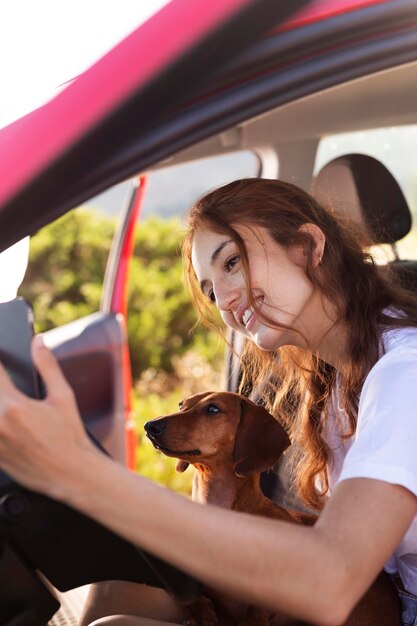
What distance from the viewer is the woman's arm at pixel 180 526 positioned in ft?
3.26

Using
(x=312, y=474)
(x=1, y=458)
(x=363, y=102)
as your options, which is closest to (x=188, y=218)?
(x=312, y=474)

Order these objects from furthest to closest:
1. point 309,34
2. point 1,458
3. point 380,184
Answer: point 380,184 → point 309,34 → point 1,458

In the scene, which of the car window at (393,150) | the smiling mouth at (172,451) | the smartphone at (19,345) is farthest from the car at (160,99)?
the car window at (393,150)

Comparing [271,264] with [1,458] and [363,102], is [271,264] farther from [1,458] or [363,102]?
[363,102]

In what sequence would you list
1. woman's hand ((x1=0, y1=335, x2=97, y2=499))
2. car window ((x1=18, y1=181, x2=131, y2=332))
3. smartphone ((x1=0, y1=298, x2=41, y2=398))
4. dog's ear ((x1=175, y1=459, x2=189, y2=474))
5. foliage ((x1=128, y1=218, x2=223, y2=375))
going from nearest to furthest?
woman's hand ((x1=0, y1=335, x2=97, y2=499)) → smartphone ((x1=0, y1=298, x2=41, y2=398)) → dog's ear ((x1=175, y1=459, x2=189, y2=474)) → foliage ((x1=128, y1=218, x2=223, y2=375)) → car window ((x1=18, y1=181, x2=131, y2=332))

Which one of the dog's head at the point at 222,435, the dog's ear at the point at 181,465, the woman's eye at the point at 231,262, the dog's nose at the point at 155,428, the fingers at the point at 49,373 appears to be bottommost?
the dog's ear at the point at 181,465

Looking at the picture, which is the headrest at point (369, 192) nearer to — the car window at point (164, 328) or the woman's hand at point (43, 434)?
the woman's hand at point (43, 434)

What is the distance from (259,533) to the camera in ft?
3.43

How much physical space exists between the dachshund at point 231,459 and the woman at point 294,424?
0.28 feet

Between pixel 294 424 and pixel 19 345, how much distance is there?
915mm

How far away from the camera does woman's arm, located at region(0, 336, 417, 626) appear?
3.26 ft

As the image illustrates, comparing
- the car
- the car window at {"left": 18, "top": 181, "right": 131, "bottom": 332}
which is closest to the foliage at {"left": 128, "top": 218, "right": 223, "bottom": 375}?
the car window at {"left": 18, "top": 181, "right": 131, "bottom": 332}

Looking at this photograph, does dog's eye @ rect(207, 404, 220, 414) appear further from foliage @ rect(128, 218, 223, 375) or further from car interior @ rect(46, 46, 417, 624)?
foliage @ rect(128, 218, 223, 375)

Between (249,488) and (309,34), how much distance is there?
0.97 metres
